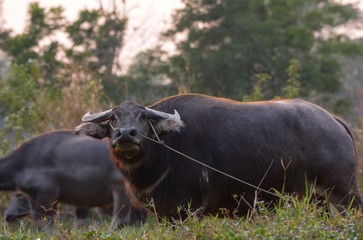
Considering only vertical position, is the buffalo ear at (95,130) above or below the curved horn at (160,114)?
below

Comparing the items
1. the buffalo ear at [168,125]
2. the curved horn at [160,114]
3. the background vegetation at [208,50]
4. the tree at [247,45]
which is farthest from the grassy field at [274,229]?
the tree at [247,45]

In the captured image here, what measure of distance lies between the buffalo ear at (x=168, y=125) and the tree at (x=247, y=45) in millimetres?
13260

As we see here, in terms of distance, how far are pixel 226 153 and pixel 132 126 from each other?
3.29ft

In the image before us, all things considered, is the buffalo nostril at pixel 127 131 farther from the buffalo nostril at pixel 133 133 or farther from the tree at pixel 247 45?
the tree at pixel 247 45

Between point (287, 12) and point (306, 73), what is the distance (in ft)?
13.5

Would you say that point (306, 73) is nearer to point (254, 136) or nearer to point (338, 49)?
point (338, 49)

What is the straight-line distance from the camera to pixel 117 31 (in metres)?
20.4

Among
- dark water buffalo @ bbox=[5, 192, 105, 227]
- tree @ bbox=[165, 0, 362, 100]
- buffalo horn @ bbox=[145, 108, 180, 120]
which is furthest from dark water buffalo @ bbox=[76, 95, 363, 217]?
tree @ bbox=[165, 0, 362, 100]

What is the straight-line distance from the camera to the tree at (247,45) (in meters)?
20.3

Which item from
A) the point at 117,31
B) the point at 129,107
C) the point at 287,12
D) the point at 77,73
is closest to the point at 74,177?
the point at 77,73

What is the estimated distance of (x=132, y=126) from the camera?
530 cm

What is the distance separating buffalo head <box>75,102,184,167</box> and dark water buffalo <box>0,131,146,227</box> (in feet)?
9.89

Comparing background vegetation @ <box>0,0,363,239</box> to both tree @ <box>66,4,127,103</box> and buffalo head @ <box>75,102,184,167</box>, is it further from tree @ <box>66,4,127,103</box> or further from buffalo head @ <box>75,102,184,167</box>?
buffalo head @ <box>75,102,184,167</box>

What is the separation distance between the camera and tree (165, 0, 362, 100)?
20297 millimetres
